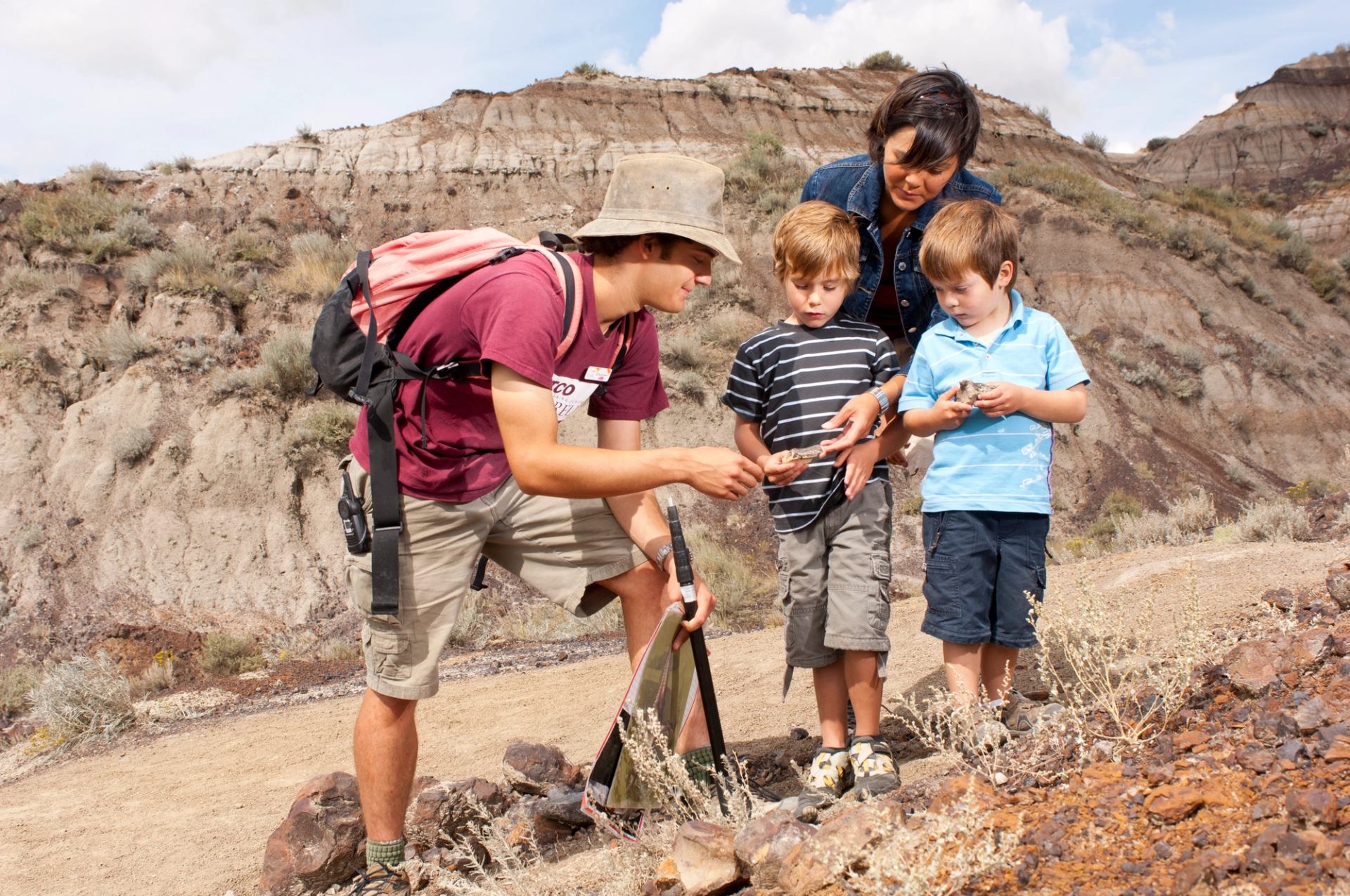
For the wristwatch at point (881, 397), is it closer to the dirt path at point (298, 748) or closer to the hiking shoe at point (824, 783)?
the dirt path at point (298, 748)

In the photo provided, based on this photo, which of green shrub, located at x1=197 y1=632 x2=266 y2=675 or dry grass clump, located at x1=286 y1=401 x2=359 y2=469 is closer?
green shrub, located at x1=197 y1=632 x2=266 y2=675

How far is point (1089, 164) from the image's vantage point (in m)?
24.1

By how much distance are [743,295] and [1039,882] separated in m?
13.9

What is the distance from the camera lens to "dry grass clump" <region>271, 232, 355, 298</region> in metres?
14.0

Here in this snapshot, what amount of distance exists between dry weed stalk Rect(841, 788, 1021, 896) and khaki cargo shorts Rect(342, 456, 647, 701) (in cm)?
144

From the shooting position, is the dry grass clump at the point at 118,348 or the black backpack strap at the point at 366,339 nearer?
the black backpack strap at the point at 366,339

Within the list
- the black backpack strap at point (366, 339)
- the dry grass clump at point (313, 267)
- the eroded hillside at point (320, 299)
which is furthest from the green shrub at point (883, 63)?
the black backpack strap at point (366, 339)

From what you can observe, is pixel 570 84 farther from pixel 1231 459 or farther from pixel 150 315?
pixel 1231 459

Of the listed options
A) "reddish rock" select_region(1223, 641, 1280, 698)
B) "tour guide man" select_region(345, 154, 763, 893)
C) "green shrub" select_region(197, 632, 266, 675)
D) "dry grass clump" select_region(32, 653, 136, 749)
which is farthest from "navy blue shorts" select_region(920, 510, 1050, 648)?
"green shrub" select_region(197, 632, 266, 675)

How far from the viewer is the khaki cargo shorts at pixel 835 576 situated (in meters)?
3.07

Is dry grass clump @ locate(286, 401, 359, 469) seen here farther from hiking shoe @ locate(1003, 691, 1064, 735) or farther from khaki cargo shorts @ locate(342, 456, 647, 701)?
hiking shoe @ locate(1003, 691, 1064, 735)

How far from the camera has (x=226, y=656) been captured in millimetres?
8562

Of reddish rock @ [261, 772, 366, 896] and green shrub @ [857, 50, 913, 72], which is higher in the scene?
green shrub @ [857, 50, 913, 72]

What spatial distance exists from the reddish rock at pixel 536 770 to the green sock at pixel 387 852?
0.83 m
